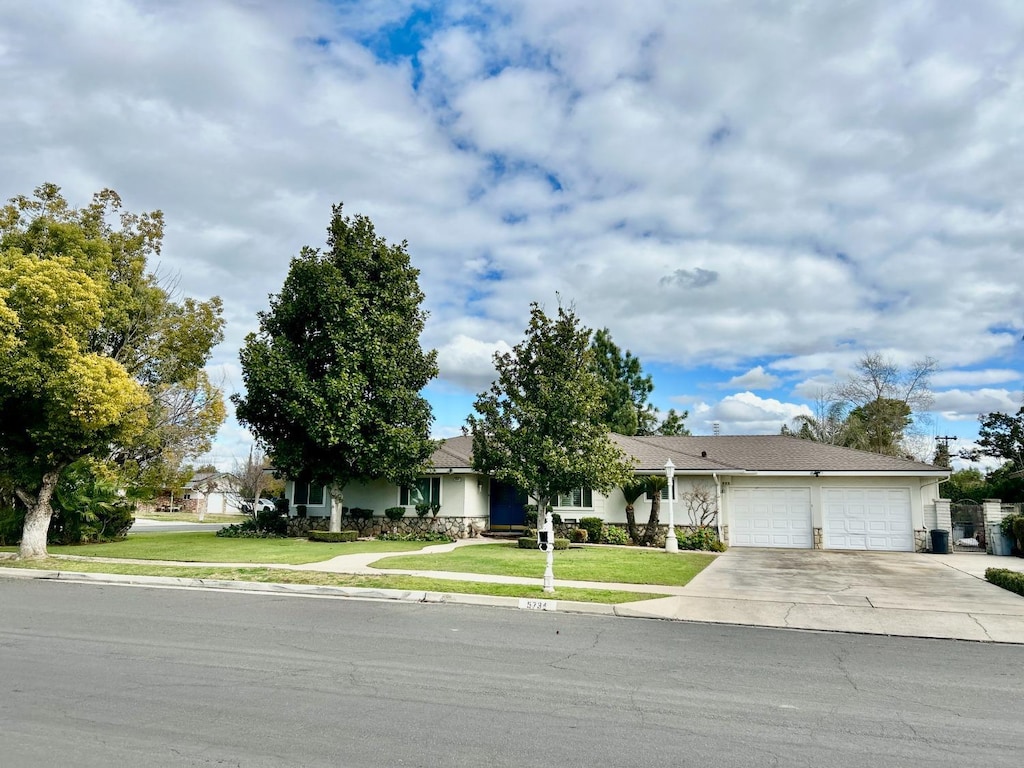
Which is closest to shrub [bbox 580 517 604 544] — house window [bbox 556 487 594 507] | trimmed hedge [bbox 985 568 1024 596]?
house window [bbox 556 487 594 507]

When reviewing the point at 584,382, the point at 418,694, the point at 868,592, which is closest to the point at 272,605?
the point at 418,694

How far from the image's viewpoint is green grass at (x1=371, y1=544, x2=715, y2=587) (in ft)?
48.2

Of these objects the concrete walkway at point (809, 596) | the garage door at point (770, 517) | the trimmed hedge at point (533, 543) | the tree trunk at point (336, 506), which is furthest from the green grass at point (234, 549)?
the garage door at point (770, 517)

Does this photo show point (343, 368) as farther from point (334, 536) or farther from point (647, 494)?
point (647, 494)

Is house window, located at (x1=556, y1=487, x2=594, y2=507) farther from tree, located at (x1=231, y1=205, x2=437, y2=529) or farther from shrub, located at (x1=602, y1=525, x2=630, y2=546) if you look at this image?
tree, located at (x1=231, y1=205, x2=437, y2=529)

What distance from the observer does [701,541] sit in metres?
23.1

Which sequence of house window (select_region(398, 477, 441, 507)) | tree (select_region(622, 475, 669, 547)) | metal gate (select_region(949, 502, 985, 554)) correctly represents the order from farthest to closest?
1. house window (select_region(398, 477, 441, 507))
2. metal gate (select_region(949, 502, 985, 554))
3. tree (select_region(622, 475, 669, 547))

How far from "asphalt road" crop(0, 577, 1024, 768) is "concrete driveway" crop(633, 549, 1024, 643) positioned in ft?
2.99

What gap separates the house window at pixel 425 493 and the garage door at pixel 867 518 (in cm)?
1502

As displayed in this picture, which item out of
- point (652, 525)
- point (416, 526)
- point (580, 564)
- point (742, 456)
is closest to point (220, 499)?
point (416, 526)

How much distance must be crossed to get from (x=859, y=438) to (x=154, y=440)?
39908 millimetres

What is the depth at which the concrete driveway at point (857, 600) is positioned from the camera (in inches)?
405

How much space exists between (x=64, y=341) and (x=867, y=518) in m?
26.6

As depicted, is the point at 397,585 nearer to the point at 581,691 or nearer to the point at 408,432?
the point at 581,691
